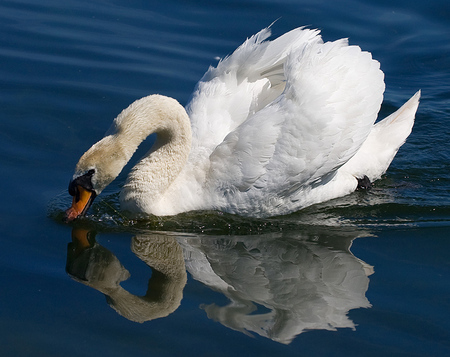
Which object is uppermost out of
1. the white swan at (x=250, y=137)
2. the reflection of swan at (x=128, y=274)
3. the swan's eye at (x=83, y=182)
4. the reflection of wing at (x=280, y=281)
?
the white swan at (x=250, y=137)

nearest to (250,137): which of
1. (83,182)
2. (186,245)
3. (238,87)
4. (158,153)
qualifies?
(158,153)

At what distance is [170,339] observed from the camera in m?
5.41

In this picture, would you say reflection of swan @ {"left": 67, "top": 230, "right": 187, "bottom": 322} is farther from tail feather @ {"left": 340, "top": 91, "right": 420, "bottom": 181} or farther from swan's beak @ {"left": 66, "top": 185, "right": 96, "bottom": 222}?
tail feather @ {"left": 340, "top": 91, "right": 420, "bottom": 181}

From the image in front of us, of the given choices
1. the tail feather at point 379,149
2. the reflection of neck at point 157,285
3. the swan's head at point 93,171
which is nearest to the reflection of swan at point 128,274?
the reflection of neck at point 157,285

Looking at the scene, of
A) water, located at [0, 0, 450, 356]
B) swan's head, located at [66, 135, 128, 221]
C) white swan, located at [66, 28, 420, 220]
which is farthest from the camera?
white swan, located at [66, 28, 420, 220]

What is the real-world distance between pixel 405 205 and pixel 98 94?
4.62 metres

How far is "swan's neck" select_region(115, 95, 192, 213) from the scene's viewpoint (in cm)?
721

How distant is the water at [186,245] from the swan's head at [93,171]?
0.29 meters

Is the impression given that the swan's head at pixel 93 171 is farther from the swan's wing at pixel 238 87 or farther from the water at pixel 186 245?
the swan's wing at pixel 238 87

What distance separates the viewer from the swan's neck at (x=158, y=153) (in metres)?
7.21

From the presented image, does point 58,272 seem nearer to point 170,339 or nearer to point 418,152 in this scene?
point 170,339

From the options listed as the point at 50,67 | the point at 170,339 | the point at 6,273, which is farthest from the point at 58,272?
the point at 50,67

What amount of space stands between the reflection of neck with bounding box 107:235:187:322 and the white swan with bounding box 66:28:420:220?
24.2 inches

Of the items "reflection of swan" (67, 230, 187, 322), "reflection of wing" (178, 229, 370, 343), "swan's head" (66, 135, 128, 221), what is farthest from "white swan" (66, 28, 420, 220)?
"reflection of wing" (178, 229, 370, 343)
